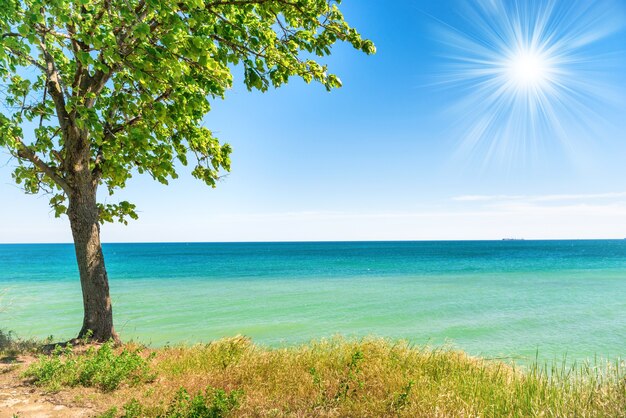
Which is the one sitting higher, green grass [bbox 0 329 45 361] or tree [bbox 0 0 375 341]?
tree [bbox 0 0 375 341]

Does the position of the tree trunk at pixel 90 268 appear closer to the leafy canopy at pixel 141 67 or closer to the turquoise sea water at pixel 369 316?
the leafy canopy at pixel 141 67

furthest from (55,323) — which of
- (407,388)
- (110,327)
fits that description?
(407,388)

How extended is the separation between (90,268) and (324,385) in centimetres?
689

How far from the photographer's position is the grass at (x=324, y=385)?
5.30 metres

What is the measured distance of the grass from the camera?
17.4 feet

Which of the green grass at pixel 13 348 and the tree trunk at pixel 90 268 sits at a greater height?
the tree trunk at pixel 90 268

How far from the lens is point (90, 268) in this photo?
9.71m

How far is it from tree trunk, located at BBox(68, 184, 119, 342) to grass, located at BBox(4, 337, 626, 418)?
6.06ft

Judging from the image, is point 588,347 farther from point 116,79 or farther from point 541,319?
point 116,79

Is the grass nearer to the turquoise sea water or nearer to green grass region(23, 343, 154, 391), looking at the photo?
green grass region(23, 343, 154, 391)

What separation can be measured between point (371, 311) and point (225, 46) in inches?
738

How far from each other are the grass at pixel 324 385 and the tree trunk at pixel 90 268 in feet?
6.06

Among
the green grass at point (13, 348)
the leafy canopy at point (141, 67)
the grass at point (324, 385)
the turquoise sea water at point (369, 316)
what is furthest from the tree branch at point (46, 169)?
the turquoise sea water at point (369, 316)

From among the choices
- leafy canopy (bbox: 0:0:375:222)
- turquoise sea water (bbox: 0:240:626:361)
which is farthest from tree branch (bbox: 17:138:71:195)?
turquoise sea water (bbox: 0:240:626:361)
